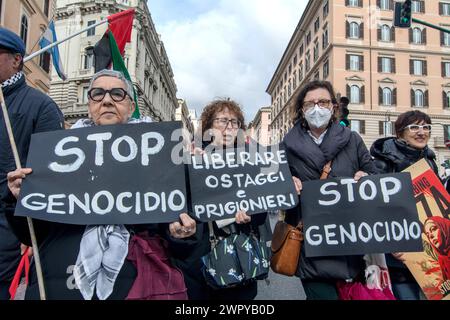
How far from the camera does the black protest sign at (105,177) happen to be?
1.85 m

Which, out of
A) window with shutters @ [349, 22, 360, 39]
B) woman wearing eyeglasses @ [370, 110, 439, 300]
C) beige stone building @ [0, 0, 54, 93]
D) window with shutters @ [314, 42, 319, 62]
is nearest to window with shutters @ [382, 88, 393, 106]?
window with shutters @ [349, 22, 360, 39]

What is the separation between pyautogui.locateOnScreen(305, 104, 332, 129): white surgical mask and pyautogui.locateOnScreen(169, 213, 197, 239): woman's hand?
1194 mm

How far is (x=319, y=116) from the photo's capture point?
2559mm

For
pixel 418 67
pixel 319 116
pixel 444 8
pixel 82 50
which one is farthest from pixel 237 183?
pixel 444 8

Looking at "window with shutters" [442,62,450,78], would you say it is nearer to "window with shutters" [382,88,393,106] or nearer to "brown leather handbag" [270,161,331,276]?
"window with shutters" [382,88,393,106]

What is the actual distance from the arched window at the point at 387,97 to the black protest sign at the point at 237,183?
40.3 m

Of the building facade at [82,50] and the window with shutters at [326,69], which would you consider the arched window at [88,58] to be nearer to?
the building facade at [82,50]

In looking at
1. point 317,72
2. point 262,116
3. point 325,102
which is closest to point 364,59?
point 317,72

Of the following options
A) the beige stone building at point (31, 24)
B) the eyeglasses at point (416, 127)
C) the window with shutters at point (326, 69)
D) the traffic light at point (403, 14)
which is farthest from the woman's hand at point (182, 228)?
the window with shutters at point (326, 69)

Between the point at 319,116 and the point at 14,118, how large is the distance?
6.55 ft

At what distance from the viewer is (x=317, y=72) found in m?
44.2

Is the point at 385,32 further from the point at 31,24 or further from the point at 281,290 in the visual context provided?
the point at 281,290

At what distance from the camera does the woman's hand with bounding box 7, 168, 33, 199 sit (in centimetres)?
188
